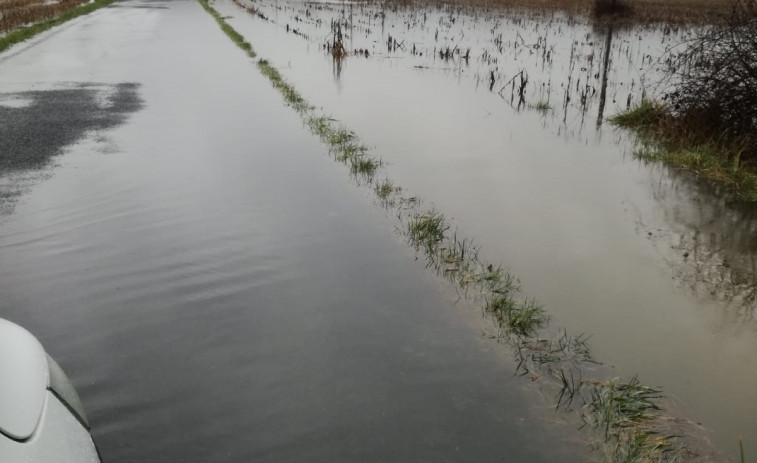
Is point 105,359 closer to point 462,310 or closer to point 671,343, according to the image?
point 462,310

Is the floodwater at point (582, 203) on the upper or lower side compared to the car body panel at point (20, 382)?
lower

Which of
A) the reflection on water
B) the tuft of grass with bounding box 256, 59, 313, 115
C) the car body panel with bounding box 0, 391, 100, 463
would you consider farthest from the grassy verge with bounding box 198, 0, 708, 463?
the tuft of grass with bounding box 256, 59, 313, 115

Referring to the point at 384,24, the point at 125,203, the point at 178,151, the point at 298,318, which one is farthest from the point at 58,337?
the point at 384,24

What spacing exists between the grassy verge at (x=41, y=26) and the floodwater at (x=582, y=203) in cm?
900

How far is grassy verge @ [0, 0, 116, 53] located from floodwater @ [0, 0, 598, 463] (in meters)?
12.4

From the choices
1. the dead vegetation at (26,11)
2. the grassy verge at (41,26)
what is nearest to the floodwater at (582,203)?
the grassy verge at (41,26)

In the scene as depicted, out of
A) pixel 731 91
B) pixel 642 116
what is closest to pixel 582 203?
pixel 731 91

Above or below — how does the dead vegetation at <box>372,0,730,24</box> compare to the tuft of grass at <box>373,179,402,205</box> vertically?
above

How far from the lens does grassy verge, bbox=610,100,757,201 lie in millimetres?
7996

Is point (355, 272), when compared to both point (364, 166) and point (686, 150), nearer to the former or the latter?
point (364, 166)

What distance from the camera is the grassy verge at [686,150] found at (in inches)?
315

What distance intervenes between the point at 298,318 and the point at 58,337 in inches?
65.2

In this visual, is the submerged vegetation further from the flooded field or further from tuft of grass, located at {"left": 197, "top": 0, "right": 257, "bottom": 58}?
tuft of grass, located at {"left": 197, "top": 0, "right": 257, "bottom": 58}

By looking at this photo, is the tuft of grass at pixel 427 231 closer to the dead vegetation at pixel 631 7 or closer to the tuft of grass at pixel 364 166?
the tuft of grass at pixel 364 166
